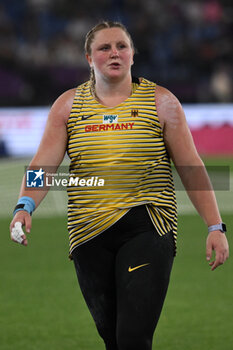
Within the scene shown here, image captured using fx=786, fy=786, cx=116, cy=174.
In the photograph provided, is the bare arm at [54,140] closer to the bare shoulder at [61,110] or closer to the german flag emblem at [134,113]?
the bare shoulder at [61,110]

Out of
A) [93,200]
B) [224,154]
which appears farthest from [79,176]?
[224,154]

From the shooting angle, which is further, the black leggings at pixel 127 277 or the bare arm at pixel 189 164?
the bare arm at pixel 189 164

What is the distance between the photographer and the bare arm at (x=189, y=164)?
3.99 meters

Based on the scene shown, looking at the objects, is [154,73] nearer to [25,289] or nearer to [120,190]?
[25,289]

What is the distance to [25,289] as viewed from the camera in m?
7.70

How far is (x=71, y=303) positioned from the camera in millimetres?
7168

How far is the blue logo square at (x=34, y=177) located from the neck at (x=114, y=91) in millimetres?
499

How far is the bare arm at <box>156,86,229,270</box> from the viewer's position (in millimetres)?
3986

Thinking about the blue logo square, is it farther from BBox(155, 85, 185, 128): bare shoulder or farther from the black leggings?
BBox(155, 85, 185, 128): bare shoulder

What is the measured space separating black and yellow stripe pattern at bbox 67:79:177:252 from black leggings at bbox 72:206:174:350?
0.20ft

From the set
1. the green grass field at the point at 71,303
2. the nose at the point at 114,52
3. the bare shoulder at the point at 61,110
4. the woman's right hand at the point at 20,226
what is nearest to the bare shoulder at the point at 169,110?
the nose at the point at 114,52

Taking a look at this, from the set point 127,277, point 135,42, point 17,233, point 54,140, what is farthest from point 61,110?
point 135,42

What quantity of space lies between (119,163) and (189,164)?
37cm

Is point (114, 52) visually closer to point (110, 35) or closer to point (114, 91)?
point (110, 35)
